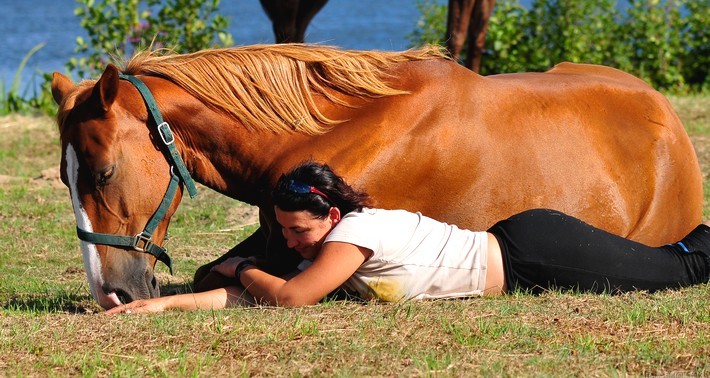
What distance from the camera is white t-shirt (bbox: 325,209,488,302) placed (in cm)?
409

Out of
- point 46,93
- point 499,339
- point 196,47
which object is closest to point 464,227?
point 499,339

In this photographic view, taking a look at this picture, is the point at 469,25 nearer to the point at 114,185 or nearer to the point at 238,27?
the point at 114,185

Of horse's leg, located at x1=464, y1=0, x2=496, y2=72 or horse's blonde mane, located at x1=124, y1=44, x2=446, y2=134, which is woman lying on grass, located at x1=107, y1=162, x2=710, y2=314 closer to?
horse's blonde mane, located at x1=124, y1=44, x2=446, y2=134

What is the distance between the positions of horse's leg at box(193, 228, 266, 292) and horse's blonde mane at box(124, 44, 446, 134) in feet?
2.03

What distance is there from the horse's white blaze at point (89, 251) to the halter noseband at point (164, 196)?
35mm

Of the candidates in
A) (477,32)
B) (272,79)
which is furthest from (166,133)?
(477,32)

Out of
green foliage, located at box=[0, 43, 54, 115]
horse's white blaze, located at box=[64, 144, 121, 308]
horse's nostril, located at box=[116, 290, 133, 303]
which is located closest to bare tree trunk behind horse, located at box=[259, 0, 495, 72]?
green foliage, located at box=[0, 43, 54, 115]

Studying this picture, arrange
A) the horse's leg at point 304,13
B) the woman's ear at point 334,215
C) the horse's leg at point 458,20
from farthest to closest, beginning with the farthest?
the horse's leg at point 458,20 → the horse's leg at point 304,13 → the woman's ear at point 334,215

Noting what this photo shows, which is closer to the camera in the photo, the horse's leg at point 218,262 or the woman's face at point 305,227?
the woman's face at point 305,227

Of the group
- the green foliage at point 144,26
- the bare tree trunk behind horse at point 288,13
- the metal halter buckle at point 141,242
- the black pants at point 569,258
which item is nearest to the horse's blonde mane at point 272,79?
the metal halter buckle at point 141,242

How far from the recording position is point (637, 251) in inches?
174

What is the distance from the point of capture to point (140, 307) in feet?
13.4

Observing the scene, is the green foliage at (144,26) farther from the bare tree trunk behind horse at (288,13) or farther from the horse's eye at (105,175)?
the horse's eye at (105,175)

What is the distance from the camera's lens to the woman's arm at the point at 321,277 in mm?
4012
